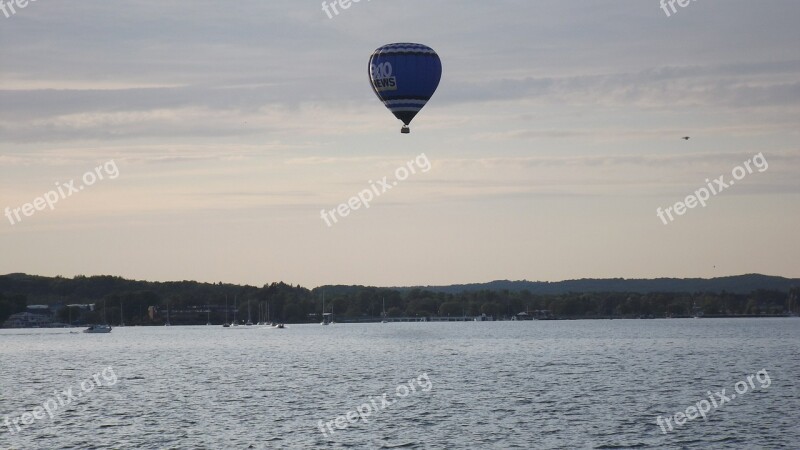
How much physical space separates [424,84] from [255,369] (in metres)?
61.5

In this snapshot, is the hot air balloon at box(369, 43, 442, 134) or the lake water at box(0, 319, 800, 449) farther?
the hot air balloon at box(369, 43, 442, 134)

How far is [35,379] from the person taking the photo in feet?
395

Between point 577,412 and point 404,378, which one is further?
point 404,378

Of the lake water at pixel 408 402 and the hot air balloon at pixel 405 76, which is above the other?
the hot air balloon at pixel 405 76

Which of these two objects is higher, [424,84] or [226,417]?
[424,84]

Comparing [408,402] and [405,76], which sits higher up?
[405,76]

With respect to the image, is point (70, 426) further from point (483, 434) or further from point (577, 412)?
point (577, 412)

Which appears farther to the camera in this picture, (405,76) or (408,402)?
(408,402)

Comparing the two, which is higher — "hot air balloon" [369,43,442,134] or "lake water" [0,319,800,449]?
"hot air balloon" [369,43,442,134]

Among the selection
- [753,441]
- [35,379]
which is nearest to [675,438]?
[753,441]

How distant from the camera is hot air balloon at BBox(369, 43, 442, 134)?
83.4 meters

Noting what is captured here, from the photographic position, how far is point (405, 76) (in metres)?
83.3

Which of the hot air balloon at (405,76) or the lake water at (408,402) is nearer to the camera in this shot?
the lake water at (408,402)

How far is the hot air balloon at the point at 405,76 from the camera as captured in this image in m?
83.4
